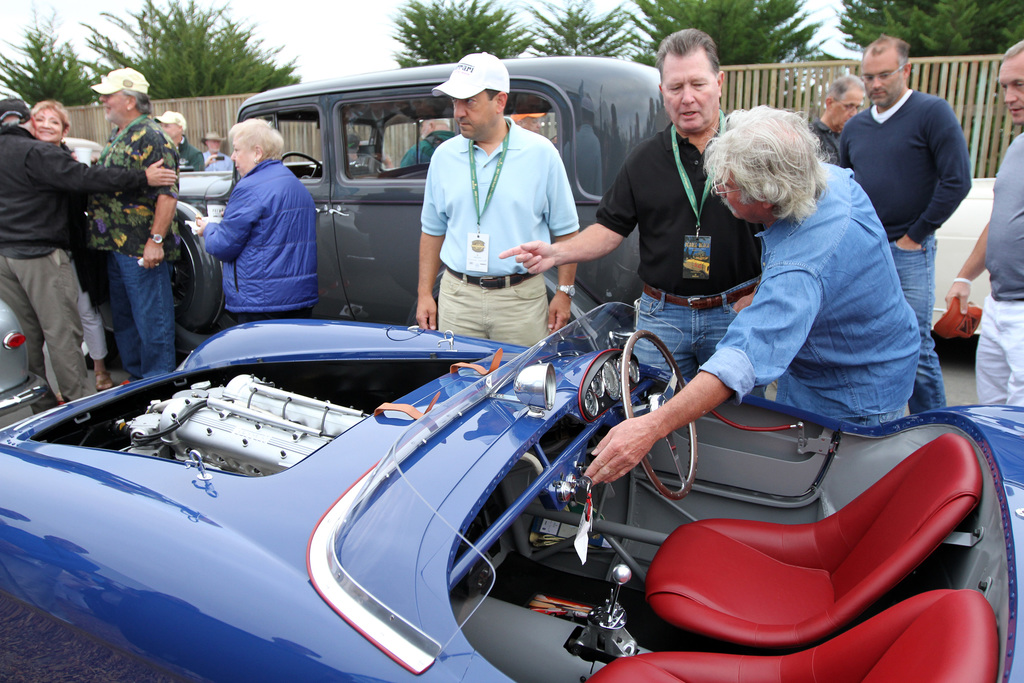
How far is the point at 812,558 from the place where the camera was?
2006mm

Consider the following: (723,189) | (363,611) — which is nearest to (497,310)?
(723,189)

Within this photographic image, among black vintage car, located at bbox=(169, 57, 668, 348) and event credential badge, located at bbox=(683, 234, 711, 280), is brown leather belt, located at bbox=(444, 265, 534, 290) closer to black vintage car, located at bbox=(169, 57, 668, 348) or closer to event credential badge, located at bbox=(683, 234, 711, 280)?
black vintage car, located at bbox=(169, 57, 668, 348)

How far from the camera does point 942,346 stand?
17.9 feet

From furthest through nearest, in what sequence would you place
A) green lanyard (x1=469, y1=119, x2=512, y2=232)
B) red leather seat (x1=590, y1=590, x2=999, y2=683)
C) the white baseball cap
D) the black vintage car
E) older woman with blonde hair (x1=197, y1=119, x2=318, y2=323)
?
older woman with blonde hair (x1=197, y1=119, x2=318, y2=323)
the black vintage car
green lanyard (x1=469, y1=119, x2=512, y2=232)
the white baseball cap
red leather seat (x1=590, y1=590, x2=999, y2=683)

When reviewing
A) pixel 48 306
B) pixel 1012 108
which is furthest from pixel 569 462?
pixel 48 306

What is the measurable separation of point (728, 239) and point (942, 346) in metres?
3.73

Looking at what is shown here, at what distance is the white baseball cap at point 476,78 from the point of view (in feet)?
10.2

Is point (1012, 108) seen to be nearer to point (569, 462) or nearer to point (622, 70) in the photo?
point (622, 70)

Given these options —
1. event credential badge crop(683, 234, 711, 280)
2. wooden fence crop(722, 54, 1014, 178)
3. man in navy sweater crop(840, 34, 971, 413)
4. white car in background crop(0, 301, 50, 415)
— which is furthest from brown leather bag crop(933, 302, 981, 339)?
wooden fence crop(722, 54, 1014, 178)

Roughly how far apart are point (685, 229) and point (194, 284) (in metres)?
3.86

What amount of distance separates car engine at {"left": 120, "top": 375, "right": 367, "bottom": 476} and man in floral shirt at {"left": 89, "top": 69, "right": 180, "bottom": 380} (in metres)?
2.53

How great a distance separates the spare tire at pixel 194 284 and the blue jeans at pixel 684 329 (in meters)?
3.51

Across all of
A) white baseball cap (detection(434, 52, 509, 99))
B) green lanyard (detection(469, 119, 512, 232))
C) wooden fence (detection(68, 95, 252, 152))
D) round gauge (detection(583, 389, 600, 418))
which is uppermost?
wooden fence (detection(68, 95, 252, 152))

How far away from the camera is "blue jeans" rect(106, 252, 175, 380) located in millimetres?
4633
